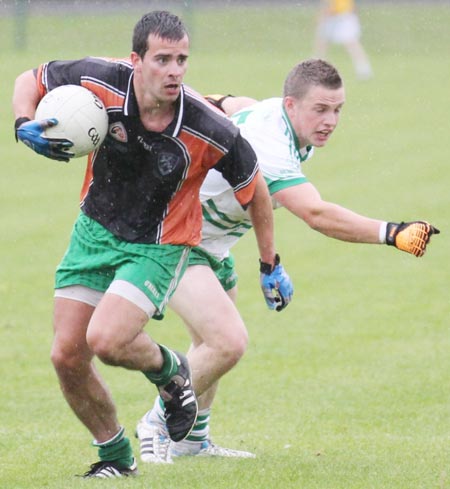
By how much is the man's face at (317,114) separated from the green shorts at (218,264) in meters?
0.84

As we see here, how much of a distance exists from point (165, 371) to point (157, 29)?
1.67 metres

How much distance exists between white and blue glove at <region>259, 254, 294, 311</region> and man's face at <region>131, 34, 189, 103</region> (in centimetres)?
135

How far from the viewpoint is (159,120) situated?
19.9 ft

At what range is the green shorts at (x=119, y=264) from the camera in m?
6.18

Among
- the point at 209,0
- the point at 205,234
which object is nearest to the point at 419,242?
the point at 205,234

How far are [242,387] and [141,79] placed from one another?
12.3 feet

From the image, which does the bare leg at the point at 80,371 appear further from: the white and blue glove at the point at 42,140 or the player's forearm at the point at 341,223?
the player's forearm at the point at 341,223

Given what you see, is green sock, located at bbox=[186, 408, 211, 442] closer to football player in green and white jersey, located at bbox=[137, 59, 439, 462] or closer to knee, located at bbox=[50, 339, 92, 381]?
football player in green and white jersey, located at bbox=[137, 59, 439, 462]

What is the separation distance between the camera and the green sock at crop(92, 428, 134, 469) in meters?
6.55

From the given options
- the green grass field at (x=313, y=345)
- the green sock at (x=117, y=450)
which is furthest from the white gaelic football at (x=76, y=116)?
the green grass field at (x=313, y=345)

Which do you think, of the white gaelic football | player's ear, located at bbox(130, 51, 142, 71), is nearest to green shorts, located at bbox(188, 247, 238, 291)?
the white gaelic football

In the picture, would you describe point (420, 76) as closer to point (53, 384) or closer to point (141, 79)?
point (53, 384)

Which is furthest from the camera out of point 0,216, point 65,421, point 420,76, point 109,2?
point 109,2

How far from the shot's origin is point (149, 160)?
6113 millimetres
